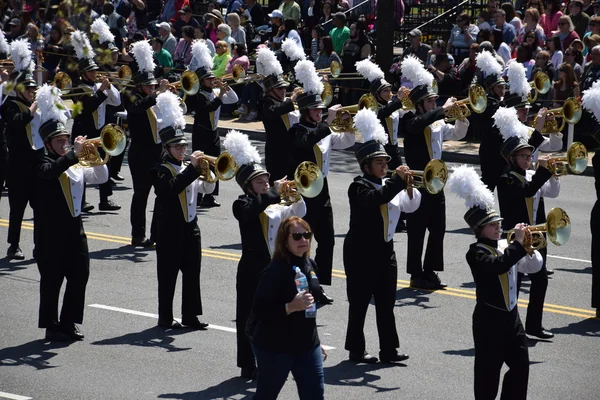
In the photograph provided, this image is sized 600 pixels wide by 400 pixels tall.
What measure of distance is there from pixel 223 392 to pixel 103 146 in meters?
3.12

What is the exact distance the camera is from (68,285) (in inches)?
424

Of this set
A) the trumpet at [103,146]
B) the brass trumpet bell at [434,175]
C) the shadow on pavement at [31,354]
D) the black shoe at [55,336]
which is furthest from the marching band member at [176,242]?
the brass trumpet bell at [434,175]

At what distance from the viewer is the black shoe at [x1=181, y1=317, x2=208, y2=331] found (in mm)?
11141

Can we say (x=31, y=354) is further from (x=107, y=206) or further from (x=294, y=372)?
(x=107, y=206)

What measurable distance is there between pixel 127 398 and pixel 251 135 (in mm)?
14583

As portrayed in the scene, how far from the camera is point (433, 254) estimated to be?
1284cm

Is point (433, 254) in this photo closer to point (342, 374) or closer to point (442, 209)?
point (442, 209)

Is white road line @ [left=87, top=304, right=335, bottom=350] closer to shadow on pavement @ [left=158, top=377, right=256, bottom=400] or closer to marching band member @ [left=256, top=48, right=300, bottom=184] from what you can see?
shadow on pavement @ [left=158, top=377, right=256, bottom=400]

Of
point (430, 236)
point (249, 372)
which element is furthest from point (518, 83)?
point (249, 372)

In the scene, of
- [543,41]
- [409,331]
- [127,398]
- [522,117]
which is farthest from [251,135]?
[127,398]

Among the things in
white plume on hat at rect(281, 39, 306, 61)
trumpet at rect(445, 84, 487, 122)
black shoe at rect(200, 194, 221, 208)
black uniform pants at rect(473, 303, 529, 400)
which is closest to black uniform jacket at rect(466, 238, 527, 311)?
black uniform pants at rect(473, 303, 529, 400)

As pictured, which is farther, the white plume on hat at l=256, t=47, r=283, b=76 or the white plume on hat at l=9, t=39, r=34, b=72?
the white plume on hat at l=256, t=47, r=283, b=76

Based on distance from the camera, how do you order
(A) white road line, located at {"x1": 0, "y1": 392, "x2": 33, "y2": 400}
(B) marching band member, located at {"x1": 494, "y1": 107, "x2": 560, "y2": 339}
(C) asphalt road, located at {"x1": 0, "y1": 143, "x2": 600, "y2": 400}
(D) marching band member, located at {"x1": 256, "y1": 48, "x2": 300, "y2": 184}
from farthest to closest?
(D) marching band member, located at {"x1": 256, "y1": 48, "x2": 300, "y2": 184} < (B) marching band member, located at {"x1": 494, "y1": 107, "x2": 560, "y2": 339} < (C) asphalt road, located at {"x1": 0, "y1": 143, "x2": 600, "y2": 400} < (A) white road line, located at {"x1": 0, "y1": 392, "x2": 33, "y2": 400}

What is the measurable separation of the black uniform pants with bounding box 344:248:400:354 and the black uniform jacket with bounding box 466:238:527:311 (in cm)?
145
